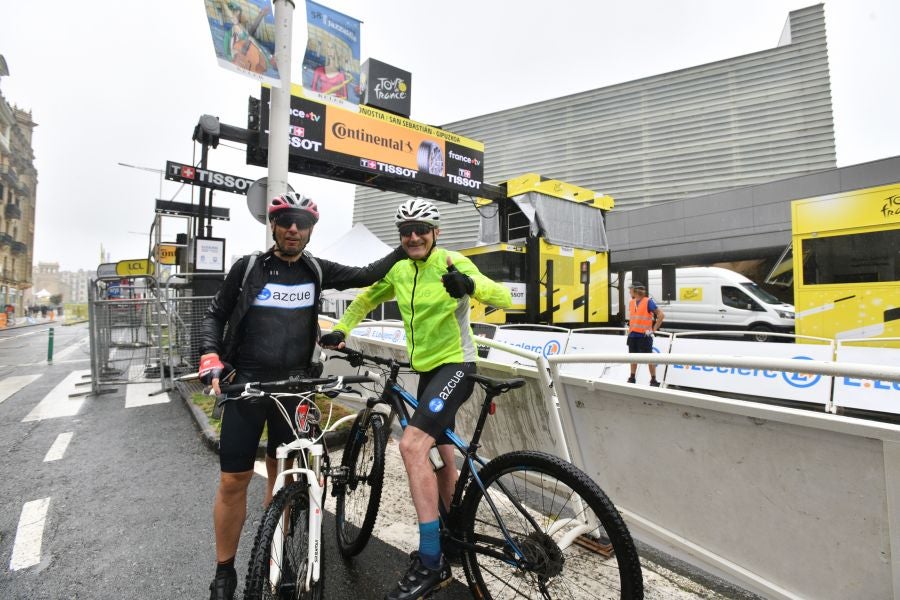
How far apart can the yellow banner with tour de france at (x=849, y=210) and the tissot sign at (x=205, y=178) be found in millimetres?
11192

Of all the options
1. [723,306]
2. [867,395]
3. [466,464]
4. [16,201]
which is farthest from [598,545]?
[16,201]

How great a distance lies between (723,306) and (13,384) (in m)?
18.6

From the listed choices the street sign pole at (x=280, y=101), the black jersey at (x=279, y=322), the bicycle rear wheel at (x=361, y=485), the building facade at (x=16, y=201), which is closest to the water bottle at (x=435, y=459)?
the bicycle rear wheel at (x=361, y=485)

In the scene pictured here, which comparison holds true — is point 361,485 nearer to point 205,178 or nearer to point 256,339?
point 256,339

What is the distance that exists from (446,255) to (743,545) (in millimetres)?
2019

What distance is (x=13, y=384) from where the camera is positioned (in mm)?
8664

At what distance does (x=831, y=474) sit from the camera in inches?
65.6

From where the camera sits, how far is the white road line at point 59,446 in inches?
181

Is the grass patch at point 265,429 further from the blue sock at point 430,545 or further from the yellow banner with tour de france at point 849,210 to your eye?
the yellow banner with tour de france at point 849,210

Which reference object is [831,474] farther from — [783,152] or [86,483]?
[783,152]

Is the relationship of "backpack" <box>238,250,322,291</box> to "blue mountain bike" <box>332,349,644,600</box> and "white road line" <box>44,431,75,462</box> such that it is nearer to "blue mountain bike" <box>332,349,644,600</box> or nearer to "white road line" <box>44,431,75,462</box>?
"blue mountain bike" <box>332,349,644,600</box>

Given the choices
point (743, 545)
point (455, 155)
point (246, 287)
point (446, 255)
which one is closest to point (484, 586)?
point (743, 545)

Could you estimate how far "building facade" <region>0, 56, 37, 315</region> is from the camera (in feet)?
165

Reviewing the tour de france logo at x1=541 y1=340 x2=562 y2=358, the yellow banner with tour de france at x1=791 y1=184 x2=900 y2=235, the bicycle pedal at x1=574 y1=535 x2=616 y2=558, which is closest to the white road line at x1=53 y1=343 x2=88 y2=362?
the tour de france logo at x1=541 y1=340 x2=562 y2=358
